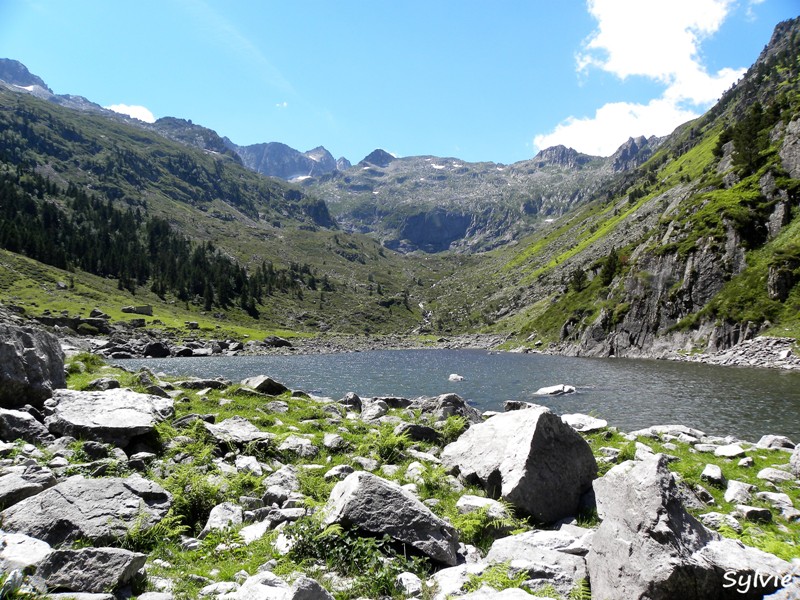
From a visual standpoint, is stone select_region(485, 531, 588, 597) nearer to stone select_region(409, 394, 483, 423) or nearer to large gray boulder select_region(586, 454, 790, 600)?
large gray boulder select_region(586, 454, 790, 600)

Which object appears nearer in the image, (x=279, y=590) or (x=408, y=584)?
(x=279, y=590)

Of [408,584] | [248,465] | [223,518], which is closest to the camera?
[408,584]

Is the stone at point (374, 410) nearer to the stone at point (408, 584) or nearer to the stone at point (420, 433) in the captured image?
the stone at point (420, 433)

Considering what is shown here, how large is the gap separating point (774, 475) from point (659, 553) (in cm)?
1151

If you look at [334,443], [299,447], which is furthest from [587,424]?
[299,447]

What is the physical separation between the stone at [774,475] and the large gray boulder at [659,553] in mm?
9523

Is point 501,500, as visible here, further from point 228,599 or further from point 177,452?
point 177,452

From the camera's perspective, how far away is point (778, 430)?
77.8 feet

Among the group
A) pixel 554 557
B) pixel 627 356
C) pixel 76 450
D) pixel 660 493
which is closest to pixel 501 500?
pixel 554 557

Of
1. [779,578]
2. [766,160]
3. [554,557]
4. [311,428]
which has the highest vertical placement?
[766,160]

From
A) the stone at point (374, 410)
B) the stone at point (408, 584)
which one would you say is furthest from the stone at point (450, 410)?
the stone at point (408, 584)

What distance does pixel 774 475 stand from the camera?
13844 mm

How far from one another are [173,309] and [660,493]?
171547 mm

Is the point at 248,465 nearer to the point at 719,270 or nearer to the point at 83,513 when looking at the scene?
the point at 83,513
